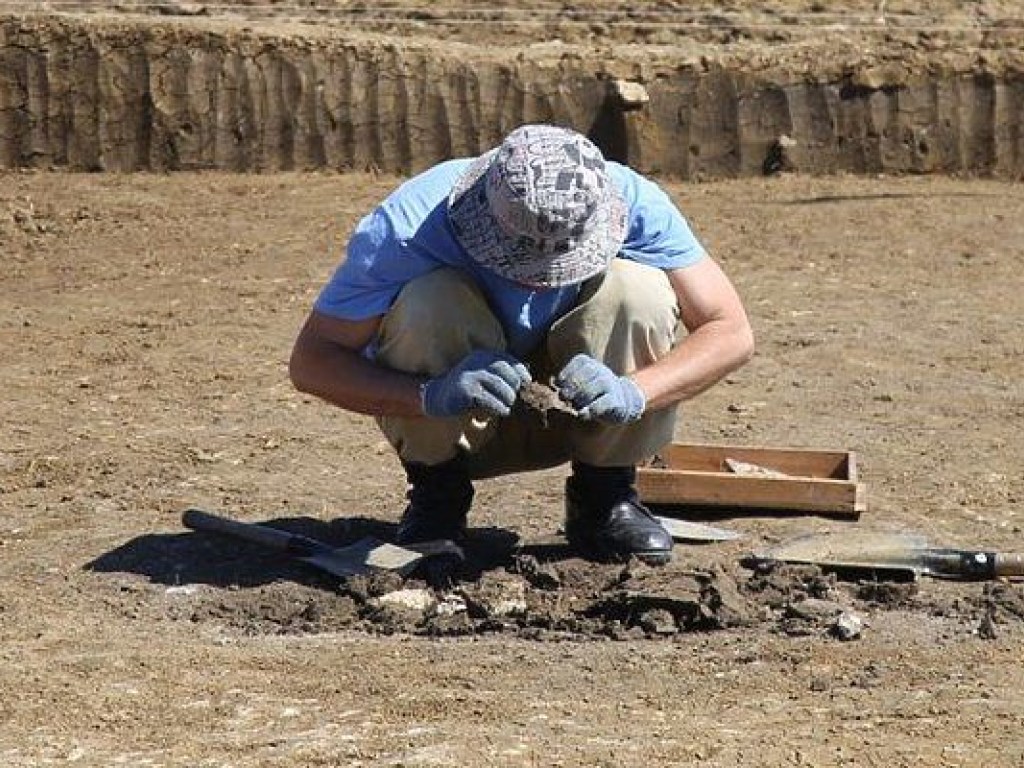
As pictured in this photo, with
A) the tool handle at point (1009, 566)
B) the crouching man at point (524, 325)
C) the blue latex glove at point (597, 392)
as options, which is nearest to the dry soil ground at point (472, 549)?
the tool handle at point (1009, 566)

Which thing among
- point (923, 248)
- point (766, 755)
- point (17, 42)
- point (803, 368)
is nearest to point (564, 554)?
point (766, 755)

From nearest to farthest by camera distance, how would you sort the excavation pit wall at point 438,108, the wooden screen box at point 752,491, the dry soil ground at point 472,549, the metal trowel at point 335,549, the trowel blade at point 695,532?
the dry soil ground at point 472,549, the metal trowel at point 335,549, the trowel blade at point 695,532, the wooden screen box at point 752,491, the excavation pit wall at point 438,108

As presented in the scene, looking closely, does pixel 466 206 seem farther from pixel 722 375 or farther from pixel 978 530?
pixel 978 530

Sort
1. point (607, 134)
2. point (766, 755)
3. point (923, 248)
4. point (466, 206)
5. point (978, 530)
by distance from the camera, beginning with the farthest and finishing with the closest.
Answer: point (607, 134)
point (923, 248)
point (978, 530)
point (466, 206)
point (766, 755)

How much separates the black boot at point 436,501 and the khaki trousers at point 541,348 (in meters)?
0.05

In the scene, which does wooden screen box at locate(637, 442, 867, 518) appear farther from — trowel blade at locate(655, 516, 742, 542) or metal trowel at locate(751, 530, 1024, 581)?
metal trowel at locate(751, 530, 1024, 581)

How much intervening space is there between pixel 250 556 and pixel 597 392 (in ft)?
3.81

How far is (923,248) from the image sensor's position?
9.09m

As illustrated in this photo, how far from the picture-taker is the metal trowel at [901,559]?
5.42 meters

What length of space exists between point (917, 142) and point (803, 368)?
328cm

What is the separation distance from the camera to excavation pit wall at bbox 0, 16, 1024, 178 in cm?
1032

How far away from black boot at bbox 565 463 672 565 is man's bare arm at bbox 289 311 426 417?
0.59 metres

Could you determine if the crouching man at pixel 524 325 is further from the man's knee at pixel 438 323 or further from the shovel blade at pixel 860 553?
the shovel blade at pixel 860 553

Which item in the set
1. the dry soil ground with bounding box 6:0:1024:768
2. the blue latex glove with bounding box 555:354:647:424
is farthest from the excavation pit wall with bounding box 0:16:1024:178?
the blue latex glove with bounding box 555:354:647:424
